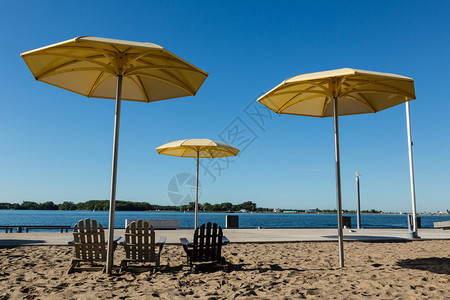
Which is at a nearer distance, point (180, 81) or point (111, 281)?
point (111, 281)

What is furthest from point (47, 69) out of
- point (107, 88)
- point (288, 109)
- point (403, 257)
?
point (403, 257)

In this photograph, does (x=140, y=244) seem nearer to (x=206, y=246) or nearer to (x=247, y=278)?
(x=206, y=246)

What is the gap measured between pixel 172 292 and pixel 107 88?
4670 mm

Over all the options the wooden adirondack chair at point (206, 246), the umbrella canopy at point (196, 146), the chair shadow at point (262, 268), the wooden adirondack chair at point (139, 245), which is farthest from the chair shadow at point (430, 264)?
the umbrella canopy at point (196, 146)

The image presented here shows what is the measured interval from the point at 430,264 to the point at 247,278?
3.71 m

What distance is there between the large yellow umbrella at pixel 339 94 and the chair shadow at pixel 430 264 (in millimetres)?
1329

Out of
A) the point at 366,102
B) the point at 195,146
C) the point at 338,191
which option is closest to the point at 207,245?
the point at 338,191

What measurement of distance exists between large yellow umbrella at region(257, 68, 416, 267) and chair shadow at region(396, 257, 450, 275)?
1.33m

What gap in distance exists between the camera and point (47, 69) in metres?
5.77

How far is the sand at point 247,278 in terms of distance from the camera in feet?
13.6

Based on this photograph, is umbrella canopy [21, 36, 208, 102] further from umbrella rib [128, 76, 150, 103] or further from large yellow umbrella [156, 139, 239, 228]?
large yellow umbrella [156, 139, 239, 228]

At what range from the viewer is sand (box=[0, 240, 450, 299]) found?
4.14 meters

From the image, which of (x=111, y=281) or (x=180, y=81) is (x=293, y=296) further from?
(x=180, y=81)

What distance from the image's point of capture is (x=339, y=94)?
623 centimetres
